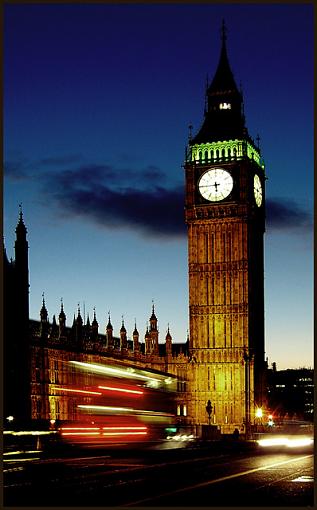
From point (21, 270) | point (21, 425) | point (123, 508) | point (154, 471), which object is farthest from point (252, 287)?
point (123, 508)

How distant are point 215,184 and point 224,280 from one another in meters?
8.80

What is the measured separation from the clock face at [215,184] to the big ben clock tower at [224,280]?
2 centimetres

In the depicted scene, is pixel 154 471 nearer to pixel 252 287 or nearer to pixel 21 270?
pixel 21 270

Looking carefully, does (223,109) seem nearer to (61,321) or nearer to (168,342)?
(168,342)

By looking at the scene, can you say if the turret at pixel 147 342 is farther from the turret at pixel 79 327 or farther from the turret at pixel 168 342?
the turret at pixel 79 327

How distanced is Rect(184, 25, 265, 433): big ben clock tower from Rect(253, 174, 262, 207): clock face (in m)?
0.19

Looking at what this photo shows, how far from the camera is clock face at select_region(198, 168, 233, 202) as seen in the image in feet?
294

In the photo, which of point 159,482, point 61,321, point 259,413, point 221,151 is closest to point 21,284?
point 61,321

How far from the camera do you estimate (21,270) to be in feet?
219

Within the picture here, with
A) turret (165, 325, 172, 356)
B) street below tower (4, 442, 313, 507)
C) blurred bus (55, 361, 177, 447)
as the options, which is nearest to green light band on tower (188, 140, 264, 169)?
turret (165, 325, 172, 356)

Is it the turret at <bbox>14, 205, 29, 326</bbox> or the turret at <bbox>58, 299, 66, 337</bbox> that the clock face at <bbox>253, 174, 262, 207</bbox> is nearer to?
the turret at <bbox>58, 299, 66, 337</bbox>

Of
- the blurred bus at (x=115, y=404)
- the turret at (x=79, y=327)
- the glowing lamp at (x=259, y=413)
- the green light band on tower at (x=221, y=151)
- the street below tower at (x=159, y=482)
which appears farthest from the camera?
the green light band on tower at (x=221, y=151)

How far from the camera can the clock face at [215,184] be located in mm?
89512

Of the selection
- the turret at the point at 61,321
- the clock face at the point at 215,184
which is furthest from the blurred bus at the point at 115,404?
the clock face at the point at 215,184
